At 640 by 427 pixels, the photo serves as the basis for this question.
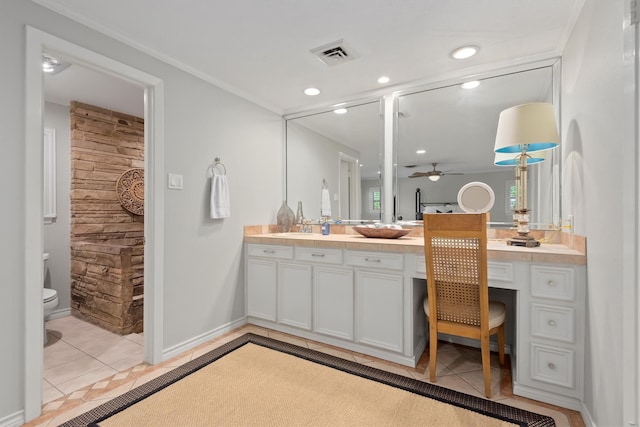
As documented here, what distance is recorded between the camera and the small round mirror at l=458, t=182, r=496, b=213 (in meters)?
2.45

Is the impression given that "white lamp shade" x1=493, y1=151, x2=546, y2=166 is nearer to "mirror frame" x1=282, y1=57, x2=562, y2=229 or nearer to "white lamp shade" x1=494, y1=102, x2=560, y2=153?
"mirror frame" x1=282, y1=57, x2=562, y2=229

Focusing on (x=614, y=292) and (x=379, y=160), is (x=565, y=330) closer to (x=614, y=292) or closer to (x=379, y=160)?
(x=614, y=292)

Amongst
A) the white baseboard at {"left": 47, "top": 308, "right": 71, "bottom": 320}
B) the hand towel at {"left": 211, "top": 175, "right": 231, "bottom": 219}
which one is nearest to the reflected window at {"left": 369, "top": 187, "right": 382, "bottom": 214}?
the hand towel at {"left": 211, "top": 175, "right": 231, "bottom": 219}

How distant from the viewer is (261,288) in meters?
2.93

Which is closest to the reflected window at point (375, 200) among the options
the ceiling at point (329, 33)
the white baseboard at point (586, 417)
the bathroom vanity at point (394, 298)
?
the bathroom vanity at point (394, 298)

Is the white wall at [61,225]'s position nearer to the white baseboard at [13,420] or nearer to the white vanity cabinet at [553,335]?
the white baseboard at [13,420]

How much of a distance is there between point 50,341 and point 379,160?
→ 3.28 m

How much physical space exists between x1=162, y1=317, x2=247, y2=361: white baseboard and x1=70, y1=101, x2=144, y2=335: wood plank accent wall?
0.76 metres

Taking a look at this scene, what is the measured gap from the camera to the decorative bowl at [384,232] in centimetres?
249

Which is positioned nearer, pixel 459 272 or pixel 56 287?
pixel 459 272

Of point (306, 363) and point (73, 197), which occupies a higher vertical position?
point (73, 197)

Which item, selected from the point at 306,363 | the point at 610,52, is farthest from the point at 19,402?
the point at 610,52

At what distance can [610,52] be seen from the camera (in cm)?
128

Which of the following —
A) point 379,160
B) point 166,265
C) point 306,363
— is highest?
point 379,160
